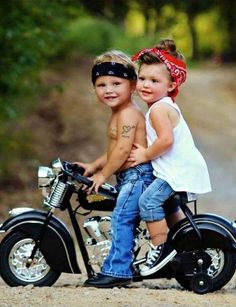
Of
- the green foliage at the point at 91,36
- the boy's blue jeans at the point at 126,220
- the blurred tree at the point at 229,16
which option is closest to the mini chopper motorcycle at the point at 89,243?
the boy's blue jeans at the point at 126,220

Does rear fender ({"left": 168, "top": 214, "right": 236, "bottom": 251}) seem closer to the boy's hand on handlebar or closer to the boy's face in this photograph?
the boy's hand on handlebar

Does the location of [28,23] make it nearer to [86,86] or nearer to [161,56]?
[161,56]

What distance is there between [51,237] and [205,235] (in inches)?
45.2

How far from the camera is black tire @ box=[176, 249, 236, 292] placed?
24.7ft

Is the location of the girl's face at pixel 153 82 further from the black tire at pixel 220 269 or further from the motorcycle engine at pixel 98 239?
the black tire at pixel 220 269

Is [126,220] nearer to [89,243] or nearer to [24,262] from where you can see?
[89,243]

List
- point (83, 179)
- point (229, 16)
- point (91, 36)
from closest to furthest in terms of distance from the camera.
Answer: point (83, 179) < point (91, 36) < point (229, 16)

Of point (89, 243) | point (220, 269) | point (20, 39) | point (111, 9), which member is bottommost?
point (220, 269)

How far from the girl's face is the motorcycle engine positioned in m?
0.99

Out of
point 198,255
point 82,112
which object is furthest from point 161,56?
point 82,112

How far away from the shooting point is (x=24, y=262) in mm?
7590

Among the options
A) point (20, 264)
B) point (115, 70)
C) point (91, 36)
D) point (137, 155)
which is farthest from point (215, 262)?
point (91, 36)

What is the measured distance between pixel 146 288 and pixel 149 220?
0.68m

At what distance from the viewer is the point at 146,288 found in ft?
25.3
